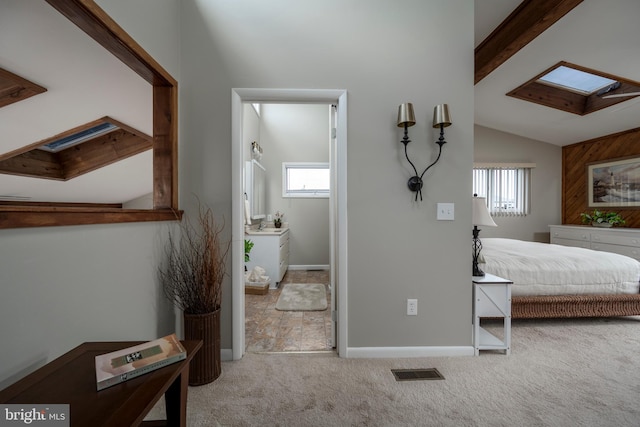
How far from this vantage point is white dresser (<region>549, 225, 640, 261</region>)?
12.3 feet

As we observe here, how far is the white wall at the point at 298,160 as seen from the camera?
17.1 ft

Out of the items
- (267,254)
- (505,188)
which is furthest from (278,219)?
(505,188)

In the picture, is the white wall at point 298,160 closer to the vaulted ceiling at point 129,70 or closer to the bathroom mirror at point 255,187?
the bathroom mirror at point 255,187

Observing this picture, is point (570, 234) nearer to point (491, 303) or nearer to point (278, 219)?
point (491, 303)

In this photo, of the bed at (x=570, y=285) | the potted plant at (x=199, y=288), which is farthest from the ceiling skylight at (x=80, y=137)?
the bed at (x=570, y=285)

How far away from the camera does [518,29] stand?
2512mm

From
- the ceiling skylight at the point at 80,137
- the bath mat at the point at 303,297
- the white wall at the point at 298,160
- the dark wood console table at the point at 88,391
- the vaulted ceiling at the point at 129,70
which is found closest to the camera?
the dark wood console table at the point at 88,391

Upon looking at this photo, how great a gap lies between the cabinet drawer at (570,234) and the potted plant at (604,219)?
25 cm

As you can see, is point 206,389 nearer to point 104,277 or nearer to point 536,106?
point 104,277

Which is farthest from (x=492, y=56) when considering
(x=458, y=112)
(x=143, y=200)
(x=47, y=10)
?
(x=143, y=200)

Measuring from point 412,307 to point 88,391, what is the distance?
6.22 ft

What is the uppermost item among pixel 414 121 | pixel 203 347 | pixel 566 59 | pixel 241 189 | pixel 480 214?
pixel 566 59

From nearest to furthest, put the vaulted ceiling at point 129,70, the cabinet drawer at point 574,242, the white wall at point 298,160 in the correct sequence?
the vaulted ceiling at point 129,70 < the cabinet drawer at point 574,242 < the white wall at point 298,160

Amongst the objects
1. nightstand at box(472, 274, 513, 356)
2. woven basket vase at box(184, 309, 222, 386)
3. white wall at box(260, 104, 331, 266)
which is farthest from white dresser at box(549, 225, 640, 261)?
woven basket vase at box(184, 309, 222, 386)
